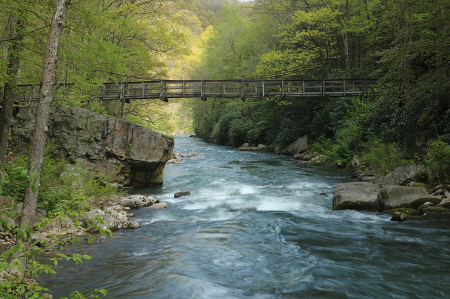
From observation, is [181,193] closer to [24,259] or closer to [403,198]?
[403,198]

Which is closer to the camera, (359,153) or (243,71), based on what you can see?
(359,153)

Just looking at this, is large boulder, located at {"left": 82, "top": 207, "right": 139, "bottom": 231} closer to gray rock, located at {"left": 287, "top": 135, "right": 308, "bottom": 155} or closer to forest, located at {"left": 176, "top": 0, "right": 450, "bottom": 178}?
forest, located at {"left": 176, "top": 0, "right": 450, "bottom": 178}

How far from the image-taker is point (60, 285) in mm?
4477

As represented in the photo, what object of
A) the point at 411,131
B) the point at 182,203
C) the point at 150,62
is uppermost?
the point at 150,62

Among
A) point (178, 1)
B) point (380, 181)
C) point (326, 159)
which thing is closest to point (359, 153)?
point (326, 159)

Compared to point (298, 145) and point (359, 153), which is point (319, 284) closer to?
point (359, 153)

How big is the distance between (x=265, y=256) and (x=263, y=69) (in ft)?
72.7

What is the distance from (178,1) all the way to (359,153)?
12545 mm

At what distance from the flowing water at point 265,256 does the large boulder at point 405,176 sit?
212 centimetres

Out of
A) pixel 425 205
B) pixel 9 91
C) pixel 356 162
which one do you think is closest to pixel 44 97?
pixel 9 91

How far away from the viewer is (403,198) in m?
8.16

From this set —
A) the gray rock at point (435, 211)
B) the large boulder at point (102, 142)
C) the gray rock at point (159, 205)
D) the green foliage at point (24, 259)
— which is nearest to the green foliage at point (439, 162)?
the gray rock at point (435, 211)

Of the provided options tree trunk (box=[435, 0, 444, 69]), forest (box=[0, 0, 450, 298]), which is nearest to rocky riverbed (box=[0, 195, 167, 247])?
forest (box=[0, 0, 450, 298])

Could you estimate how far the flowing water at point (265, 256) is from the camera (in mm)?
4508
